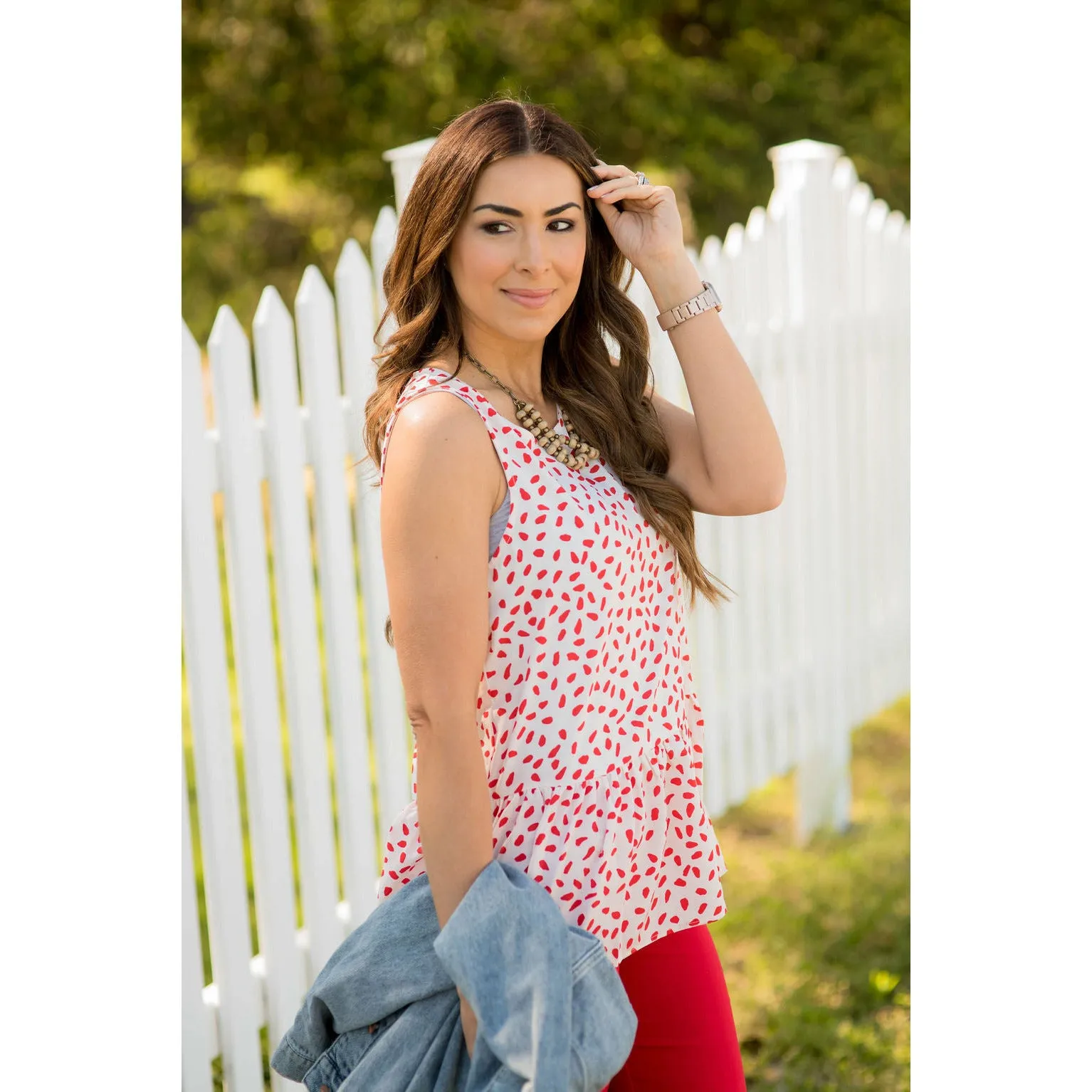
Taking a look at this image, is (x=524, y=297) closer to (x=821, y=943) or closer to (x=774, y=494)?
(x=774, y=494)

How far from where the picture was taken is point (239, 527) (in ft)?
9.91

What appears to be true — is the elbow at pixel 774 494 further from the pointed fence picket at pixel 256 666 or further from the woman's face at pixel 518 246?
the pointed fence picket at pixel 256 666

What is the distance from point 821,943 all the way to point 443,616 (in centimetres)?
294

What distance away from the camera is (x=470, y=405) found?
1.95 m

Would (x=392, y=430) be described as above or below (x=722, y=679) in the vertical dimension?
above

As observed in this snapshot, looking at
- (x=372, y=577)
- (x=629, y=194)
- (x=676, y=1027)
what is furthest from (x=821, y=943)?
(x=629, y=194)

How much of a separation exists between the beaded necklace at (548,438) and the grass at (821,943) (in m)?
2.22

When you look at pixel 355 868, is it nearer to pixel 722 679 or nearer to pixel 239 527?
pixel 239 527

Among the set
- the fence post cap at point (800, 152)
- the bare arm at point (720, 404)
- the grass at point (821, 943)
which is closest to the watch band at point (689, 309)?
the bare arm at point (720, 404)
